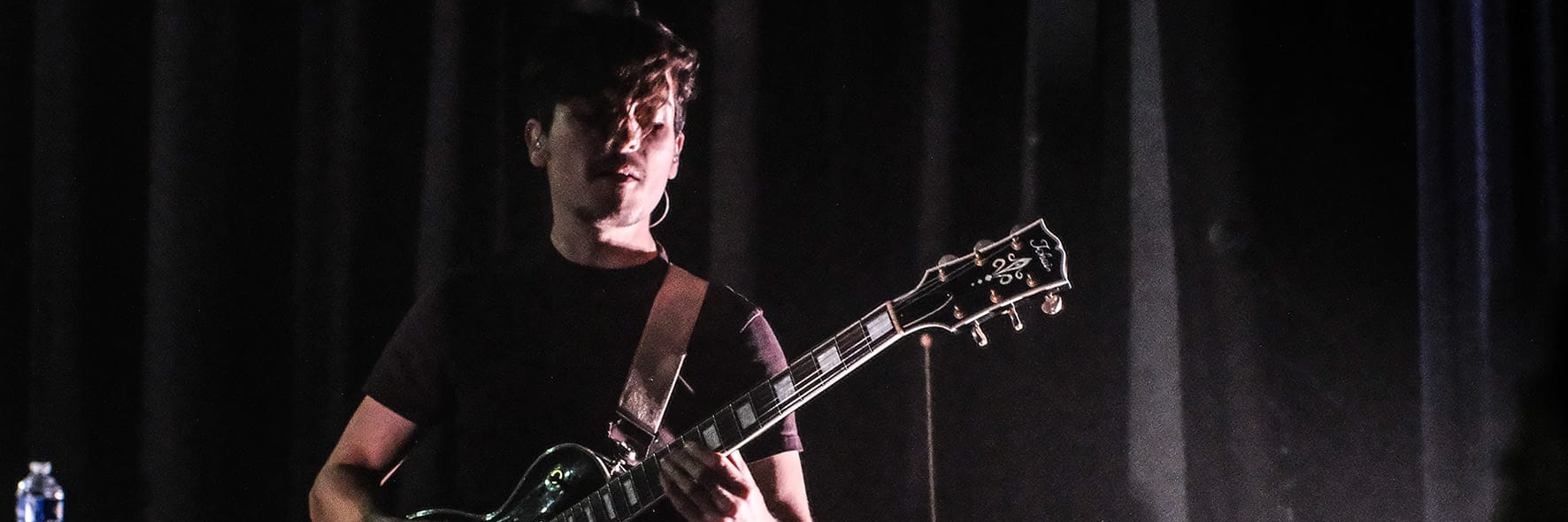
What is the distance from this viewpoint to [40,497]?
199 cm

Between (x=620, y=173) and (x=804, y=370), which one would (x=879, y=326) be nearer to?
(x=804, y=370)

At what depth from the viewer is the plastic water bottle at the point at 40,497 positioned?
6.48ft

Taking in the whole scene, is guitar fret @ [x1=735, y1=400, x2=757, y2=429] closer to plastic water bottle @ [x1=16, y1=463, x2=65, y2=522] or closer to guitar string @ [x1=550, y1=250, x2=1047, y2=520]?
guitar string @ [x1=550, y1=250, x2=1047, y2=520]

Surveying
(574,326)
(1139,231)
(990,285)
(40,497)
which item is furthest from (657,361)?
(40,497)

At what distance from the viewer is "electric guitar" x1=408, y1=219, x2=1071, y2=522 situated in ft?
5.60

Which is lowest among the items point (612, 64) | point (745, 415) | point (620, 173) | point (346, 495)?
point (346, 495)

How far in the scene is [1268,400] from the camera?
1.85m

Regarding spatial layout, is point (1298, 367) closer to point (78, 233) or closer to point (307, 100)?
point (307, 100)

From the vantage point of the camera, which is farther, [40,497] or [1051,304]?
[40,497]

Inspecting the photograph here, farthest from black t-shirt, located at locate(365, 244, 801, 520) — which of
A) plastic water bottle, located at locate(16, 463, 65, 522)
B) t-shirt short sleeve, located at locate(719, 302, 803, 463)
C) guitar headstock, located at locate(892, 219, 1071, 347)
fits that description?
plastic water bottle, located at locate(16, 463, 65, 522)

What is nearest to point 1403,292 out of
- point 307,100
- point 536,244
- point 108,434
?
point 536,244

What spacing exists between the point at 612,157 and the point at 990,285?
1.93ft

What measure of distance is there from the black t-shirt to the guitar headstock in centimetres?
24

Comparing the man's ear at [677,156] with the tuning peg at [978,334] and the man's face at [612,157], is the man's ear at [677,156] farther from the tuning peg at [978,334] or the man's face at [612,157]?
the tuning peg at [978,334]
